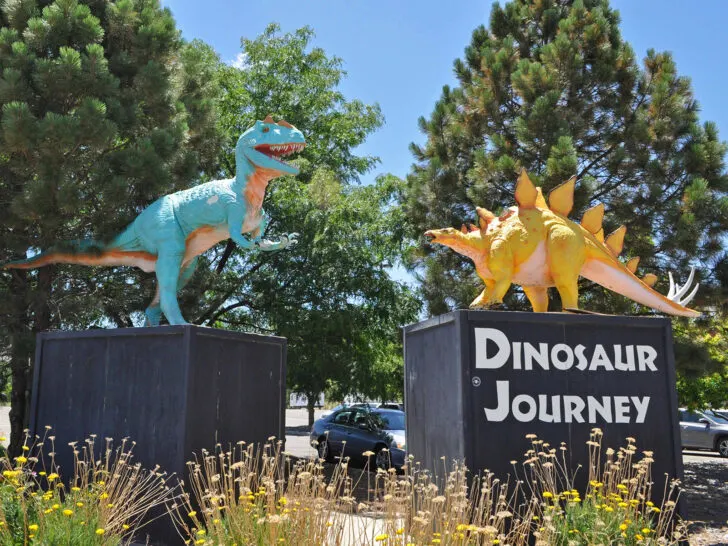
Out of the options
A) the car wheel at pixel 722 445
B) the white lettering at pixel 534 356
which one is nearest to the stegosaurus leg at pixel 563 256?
the white lettering at pixel 534 356

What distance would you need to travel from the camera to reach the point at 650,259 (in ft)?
32.2

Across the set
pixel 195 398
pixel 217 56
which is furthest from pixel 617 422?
pixel 217 56

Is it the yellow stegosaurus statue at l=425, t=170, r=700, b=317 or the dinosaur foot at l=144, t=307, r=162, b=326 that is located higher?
the yellow stegosaurus statue at l=425, t=170, r=700, b=317

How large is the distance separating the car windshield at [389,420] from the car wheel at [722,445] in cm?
1112

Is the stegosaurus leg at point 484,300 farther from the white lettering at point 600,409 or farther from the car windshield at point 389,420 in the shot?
the car windshield at point 389,420

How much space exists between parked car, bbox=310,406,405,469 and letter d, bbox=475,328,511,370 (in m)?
7.88

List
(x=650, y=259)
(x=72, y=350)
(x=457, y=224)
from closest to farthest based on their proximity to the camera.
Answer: (x=72, y=350)
(x=650, y=259)
(x=457, y=224)

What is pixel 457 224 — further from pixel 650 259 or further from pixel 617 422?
pixel 617 422

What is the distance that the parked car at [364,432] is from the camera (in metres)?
13.2

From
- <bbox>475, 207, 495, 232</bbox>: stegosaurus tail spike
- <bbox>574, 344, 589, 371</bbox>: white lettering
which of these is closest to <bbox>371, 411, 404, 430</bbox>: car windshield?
<bbox>475, 207, 495, 232</bbox>: stegosaurus tail spike

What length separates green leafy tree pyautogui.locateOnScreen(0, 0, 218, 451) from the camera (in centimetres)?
781

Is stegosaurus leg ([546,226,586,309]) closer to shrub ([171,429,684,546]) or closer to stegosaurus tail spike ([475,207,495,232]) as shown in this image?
stegosaurus tail spike ([475,207,495,232])

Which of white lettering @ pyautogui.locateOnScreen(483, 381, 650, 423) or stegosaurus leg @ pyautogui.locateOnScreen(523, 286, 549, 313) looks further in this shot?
stegosaurus leg @ pyautogui.locateOnScreen(523, 286, 549, 313)

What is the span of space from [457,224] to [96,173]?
532 centimetres
